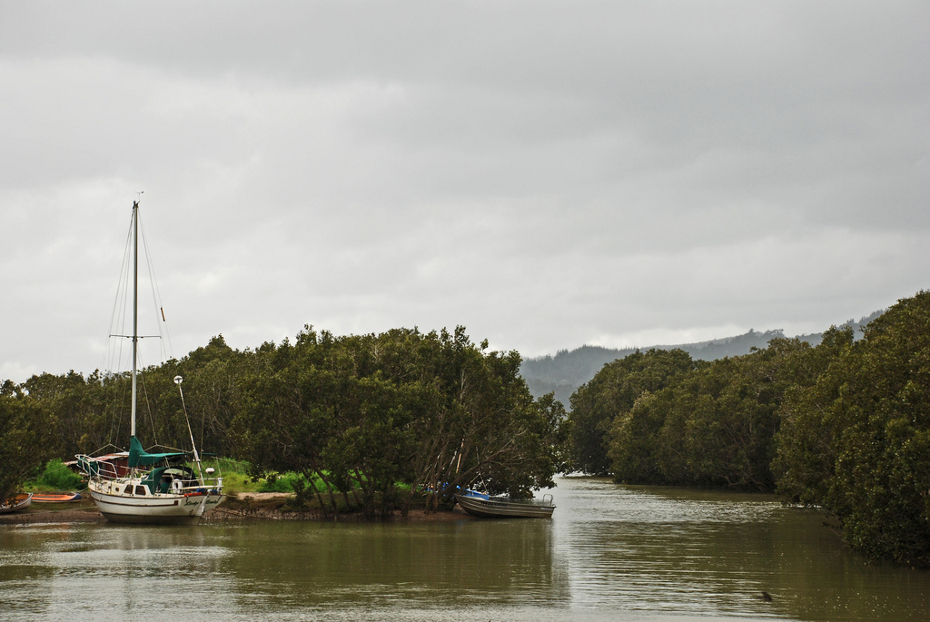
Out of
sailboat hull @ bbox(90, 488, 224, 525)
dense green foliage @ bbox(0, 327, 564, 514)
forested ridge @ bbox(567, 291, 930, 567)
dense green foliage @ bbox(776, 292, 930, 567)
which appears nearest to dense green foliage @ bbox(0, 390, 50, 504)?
dense green foliage @ bbox(0, 327, 564, 514)

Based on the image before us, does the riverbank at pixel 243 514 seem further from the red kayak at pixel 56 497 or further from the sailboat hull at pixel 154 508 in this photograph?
the sailboat hull at pixel 154 508

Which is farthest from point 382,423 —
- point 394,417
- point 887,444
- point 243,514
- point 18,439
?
point 887,444

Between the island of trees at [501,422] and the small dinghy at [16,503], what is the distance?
230 centimetres

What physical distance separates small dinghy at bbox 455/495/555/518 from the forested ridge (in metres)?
5.98

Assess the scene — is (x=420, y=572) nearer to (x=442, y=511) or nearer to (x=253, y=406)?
(x=253, y=406)

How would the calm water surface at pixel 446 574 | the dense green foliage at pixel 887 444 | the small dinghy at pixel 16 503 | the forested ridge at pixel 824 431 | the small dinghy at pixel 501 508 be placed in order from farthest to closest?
the small dinghy at pixel 501 508, the small dinghy at pixel 16 503, the forested ridge at pixel 824 431, the dense green foliage at pixel 887 444, the calm water surface at pixel 446 574

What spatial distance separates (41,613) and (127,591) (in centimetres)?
354

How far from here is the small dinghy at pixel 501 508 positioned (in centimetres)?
5209

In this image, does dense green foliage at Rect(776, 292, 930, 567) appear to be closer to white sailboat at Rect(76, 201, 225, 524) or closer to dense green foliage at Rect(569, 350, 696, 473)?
white sailboat at Rect(76, 201, 225, 524)

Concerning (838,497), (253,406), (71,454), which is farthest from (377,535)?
(71,454)

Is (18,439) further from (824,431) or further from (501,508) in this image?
(824,431)

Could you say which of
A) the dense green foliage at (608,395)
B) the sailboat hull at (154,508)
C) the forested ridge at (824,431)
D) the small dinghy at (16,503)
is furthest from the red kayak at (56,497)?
the dense green foliage at (608,395)

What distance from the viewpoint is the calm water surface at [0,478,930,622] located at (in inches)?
824

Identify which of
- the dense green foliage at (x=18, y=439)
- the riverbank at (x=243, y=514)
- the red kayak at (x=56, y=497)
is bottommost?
the riverbank at (x=243, y=514)
